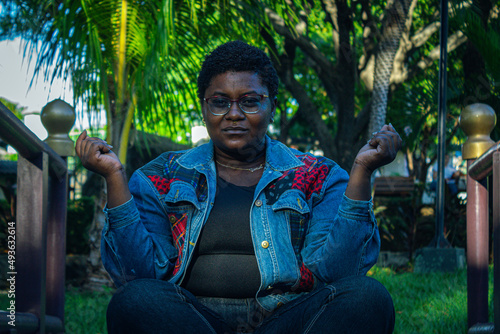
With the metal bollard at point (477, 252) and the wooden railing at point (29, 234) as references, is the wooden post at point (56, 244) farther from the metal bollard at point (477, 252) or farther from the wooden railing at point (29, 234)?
the metal bollard at point (477, 252)

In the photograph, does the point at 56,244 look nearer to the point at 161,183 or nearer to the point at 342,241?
the point at 161,183

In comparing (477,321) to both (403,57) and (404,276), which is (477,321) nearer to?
(404,276)

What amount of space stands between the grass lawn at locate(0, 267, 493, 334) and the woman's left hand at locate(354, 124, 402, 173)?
1.93 meters

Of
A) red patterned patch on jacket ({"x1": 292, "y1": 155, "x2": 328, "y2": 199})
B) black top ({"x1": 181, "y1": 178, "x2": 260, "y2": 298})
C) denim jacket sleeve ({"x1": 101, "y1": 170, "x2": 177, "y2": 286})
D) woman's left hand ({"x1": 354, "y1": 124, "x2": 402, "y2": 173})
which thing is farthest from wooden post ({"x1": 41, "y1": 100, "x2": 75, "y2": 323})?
woman's left hand ({"x1": 354, "y1": 124, "x2": 402, "y2": 173})

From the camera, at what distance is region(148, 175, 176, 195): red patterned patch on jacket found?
246 centimetres

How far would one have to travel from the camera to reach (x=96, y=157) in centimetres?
216

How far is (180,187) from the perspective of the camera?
96.2 inches

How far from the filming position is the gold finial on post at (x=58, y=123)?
294cm

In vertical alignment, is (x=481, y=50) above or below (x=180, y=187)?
above

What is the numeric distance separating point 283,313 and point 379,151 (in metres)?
0.69

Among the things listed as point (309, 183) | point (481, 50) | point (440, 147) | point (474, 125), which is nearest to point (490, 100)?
point (440, 147)

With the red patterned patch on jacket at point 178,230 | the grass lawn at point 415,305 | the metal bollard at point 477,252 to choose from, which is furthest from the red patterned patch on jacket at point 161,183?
the metal bollard at point 477,252

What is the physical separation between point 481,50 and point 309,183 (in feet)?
11.3

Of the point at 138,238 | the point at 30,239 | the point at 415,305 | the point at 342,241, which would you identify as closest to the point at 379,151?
the point at 342,241
